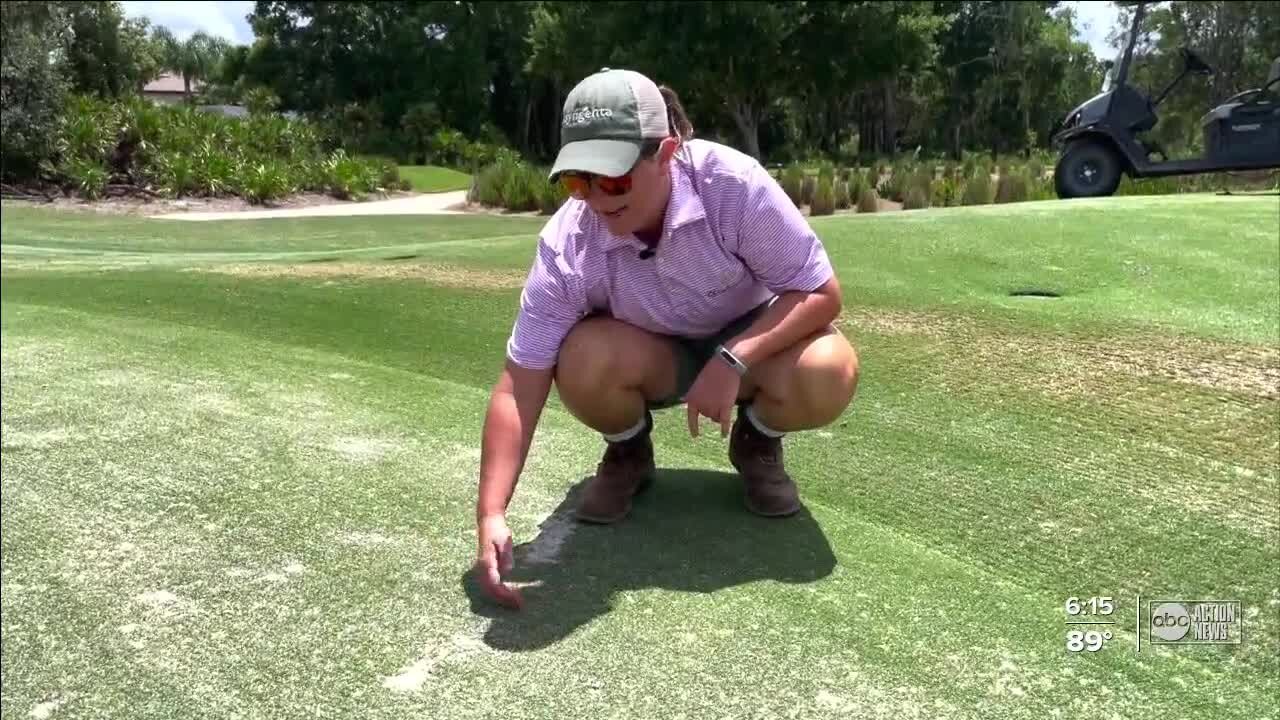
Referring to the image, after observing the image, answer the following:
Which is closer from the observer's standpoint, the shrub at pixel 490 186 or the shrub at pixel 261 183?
the shrub at pixel 490 186

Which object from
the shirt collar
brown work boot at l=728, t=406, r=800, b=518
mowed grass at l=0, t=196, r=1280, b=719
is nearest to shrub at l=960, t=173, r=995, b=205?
mowed grass at l=0, t=196, r=1280, b=719

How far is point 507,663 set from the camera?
2.06 metres

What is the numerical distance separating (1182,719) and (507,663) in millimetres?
1189

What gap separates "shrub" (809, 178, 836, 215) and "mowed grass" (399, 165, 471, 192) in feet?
36.3

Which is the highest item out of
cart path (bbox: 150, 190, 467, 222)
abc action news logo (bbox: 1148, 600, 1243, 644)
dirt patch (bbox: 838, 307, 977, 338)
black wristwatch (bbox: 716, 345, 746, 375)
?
black wristwatch (bbox: 716, 345, 746, 375)

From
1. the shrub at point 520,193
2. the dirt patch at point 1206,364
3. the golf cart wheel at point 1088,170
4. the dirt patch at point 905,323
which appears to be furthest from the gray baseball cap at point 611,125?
the shrub at point 520,193

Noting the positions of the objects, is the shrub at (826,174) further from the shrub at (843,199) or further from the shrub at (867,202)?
the shrub at (867,202)

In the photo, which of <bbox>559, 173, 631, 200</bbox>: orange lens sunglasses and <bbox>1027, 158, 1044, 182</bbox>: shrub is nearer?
<bbox>559, 173, 631, 200</bbox>: orange lens sunglasses

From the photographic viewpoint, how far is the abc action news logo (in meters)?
2.20

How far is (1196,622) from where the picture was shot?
7.35 ft

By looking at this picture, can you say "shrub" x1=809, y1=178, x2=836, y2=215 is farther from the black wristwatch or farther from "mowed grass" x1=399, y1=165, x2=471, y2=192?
the black wristwatch

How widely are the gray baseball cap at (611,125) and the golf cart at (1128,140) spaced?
10.6 meters

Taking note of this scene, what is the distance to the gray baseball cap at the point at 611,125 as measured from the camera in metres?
2.13

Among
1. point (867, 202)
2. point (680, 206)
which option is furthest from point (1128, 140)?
point (680, 206)
